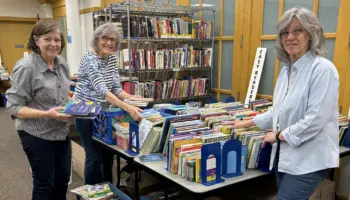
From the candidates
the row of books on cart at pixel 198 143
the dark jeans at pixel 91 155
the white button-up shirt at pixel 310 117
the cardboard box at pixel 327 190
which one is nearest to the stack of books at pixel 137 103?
the row of books on cart at pixel 198 143

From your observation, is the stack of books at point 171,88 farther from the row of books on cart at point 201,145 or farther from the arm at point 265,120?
the arm at point 265,120

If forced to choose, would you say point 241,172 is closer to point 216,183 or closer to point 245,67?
point 216,183

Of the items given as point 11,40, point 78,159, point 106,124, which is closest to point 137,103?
point 106,124

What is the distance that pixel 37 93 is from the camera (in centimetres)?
180

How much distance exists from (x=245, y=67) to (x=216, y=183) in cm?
244

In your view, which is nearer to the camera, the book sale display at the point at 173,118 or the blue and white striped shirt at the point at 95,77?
the book sale display at the point at 173,118

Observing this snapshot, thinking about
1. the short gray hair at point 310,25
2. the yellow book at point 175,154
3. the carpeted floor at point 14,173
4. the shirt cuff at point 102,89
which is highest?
the short gray hair at point 310,25

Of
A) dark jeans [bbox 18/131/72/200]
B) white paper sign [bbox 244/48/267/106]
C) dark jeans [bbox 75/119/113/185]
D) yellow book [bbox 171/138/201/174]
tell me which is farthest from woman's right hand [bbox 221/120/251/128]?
white paper sign [bbox 244/48/267/106]

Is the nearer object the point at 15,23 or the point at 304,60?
the point at 304,60

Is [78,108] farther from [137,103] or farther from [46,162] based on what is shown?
[137,103]

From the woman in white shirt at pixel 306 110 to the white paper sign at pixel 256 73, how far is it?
2.05 m

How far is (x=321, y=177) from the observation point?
146cm

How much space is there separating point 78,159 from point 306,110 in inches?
104

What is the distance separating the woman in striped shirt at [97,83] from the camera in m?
2.18
